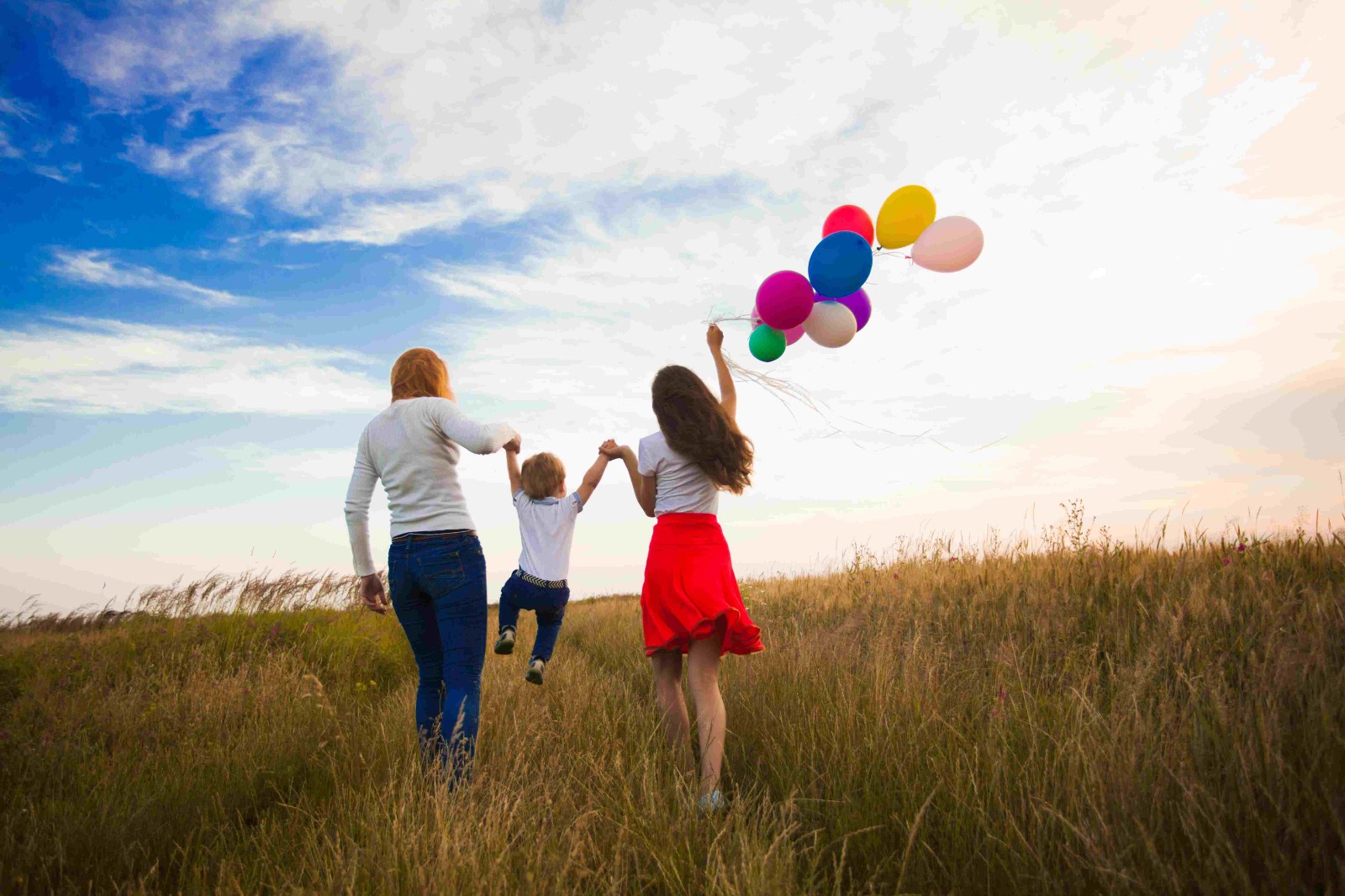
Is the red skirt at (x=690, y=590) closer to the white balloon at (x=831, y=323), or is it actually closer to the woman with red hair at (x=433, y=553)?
the woman with red hair at (x=433, y=553)

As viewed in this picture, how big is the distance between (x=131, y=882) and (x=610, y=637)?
21.9ft

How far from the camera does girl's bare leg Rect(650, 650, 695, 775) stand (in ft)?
11.6

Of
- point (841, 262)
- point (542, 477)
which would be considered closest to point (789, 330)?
point (841, 262)

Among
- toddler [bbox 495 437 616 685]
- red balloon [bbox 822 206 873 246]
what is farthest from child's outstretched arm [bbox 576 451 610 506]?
red balloon [bbox 822 206 873 246]

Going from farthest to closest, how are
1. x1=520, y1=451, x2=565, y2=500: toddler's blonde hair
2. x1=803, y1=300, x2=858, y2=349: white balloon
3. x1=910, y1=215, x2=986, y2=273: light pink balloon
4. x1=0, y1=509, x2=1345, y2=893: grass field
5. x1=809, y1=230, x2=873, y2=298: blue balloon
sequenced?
x1=520, y1=451, x2=565, y2=500: toddler's blonde hair
x1=910, y1=215, x2=986, y2=273: light pink balloon
x1=803, y1=300, x2=858, y2=349: white balloon
x1=809, y1=230, x2=873, y2=298: blue balloon
x1=0, y1=509, x2=1345, y2=893: grass field

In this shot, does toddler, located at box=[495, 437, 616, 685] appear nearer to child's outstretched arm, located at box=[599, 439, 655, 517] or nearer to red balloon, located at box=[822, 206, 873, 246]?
child's outstretched arm, located at box=[599, 439, 655, 517]

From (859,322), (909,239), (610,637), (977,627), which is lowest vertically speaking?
(610,637)

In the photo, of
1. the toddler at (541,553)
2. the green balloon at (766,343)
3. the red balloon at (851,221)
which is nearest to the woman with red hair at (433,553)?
the toddler at (541,553)

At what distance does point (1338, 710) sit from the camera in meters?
2.48

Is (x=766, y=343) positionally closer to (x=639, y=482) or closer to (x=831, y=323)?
(x=831, y=323)

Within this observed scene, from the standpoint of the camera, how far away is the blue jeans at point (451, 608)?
338 cm

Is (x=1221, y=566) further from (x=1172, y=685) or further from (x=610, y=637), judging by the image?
(x=610, y=637)

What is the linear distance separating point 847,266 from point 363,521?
141 inches

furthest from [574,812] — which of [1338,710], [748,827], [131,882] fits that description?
[1338,710]
